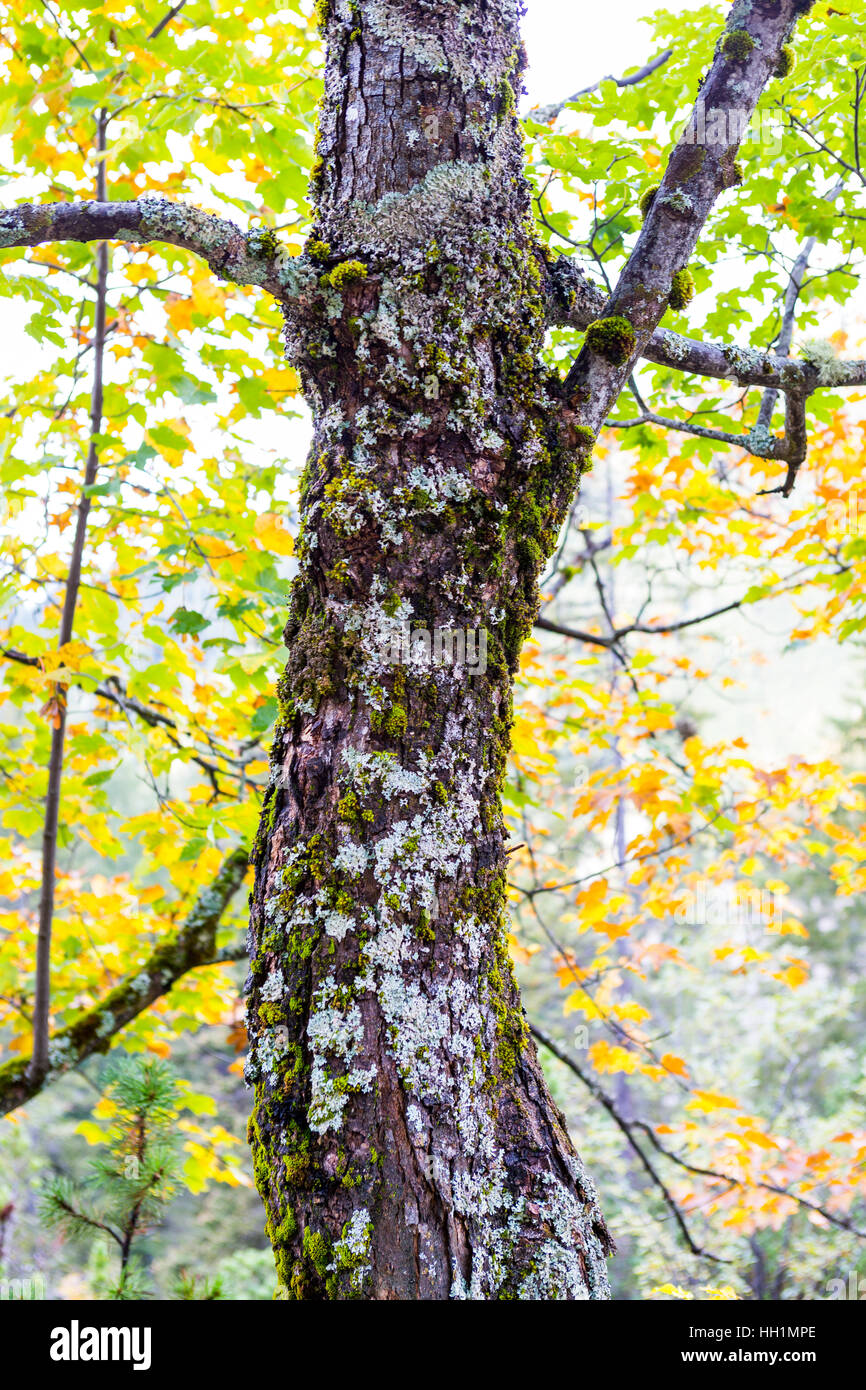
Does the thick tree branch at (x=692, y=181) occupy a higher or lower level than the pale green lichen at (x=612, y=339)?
higher

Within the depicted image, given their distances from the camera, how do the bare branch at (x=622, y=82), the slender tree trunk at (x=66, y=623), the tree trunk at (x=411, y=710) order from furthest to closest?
the bare branch at (x=622, y=82) < the slender tree trunk at (x=66, y=623) < the tree trunk at (x=411, y=710)

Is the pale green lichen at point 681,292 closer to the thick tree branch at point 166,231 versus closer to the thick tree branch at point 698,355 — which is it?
the thick tree branch at point 698,355

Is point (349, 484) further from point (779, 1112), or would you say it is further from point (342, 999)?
point (779, 1112)

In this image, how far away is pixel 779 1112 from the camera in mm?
10828

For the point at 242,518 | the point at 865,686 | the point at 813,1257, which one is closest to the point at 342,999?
the point at 242,518

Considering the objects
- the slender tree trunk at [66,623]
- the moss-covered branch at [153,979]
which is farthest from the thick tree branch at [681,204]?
the moss-covered branch at [153,979]

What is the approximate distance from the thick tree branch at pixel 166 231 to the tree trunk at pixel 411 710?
0.09m

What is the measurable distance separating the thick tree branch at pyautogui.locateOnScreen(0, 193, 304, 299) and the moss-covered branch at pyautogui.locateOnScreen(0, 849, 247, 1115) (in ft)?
8.17

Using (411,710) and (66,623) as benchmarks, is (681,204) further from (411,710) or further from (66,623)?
(66,623)

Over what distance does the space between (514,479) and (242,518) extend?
1573mm

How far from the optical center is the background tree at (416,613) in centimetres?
114

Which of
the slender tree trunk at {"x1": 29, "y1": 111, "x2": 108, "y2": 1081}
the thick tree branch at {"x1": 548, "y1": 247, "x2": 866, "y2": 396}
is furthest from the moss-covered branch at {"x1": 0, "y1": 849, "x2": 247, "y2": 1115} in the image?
the thick tree branch at {"x1": 548, "y1": 247, "x2": 866, "y2": 396}

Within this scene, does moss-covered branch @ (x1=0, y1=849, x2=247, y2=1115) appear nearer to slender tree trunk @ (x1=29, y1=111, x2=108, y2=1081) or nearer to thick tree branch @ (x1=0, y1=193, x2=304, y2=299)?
slender tree trunk @ (x1=29, y1=111, x2=108, y2=1081)

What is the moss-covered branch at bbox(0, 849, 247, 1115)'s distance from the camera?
3.41m
